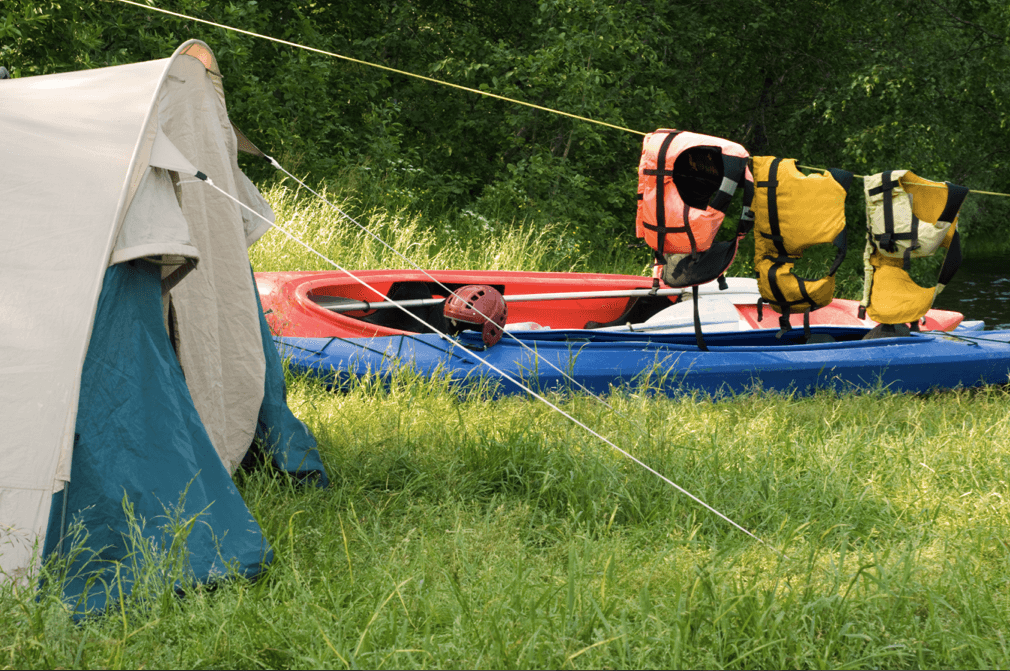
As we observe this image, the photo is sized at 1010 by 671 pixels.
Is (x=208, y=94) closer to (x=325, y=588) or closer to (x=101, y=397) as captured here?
(x=101, y=397)

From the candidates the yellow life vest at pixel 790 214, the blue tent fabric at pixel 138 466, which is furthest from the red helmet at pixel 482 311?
the blue tent fabric at pixel 138 466

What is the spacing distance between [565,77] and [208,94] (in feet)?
21.7

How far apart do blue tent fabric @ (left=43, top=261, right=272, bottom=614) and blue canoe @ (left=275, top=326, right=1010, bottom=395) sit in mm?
1622

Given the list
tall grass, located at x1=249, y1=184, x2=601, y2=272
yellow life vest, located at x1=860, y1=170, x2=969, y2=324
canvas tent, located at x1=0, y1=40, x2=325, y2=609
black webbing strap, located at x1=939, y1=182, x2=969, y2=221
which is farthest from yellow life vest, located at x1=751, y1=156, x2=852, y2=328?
canvas tent, located at x1=0, y1=40, x2=325, y2=609

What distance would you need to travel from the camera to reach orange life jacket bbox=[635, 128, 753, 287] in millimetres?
4461

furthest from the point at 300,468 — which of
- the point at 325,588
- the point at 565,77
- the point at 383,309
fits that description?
the point at 565,77

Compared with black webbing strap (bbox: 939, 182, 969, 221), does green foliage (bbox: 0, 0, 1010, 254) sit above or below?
above

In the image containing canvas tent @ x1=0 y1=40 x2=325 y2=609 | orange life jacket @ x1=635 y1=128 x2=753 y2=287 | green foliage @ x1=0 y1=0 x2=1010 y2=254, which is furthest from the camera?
green foliage @ x1=0 y1=0 x2=1010 y2=254

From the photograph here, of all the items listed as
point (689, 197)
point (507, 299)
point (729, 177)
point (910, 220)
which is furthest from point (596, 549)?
point (910, 220)

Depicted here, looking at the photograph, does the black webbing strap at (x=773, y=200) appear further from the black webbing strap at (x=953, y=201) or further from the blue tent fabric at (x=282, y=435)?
the blue tent fabric at (x=282, y=435)

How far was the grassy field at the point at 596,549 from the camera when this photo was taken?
204cm

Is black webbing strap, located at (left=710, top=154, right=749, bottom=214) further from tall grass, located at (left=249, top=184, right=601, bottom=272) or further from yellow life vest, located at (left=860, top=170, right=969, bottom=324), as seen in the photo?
tall grass, located at (left=249, top=184, right=601, bottom=272)

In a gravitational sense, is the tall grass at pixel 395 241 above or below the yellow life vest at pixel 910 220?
below

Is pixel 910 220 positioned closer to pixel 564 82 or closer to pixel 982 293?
pixel 564 82
